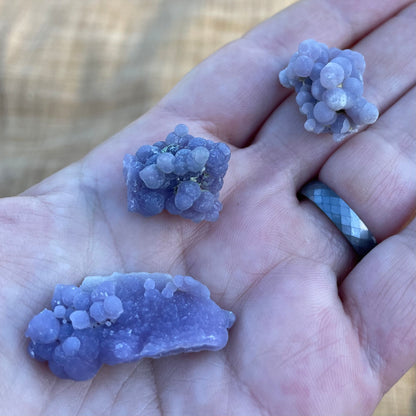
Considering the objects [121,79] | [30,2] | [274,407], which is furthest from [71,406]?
[30,2]

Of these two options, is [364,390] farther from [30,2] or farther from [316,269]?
[30,2]

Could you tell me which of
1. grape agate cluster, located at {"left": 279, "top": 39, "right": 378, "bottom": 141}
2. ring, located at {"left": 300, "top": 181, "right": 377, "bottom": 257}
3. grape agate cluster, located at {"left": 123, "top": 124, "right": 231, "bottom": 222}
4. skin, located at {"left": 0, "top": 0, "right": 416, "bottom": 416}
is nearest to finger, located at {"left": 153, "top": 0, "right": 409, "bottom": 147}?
skin, located at {"left": 0, "top": 0, "right": 416, "bottom": 416}

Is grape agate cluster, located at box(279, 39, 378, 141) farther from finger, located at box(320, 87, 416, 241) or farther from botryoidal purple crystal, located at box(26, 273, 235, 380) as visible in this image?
botryoidal purple crystal, located at box(26, 273, 235, 380)

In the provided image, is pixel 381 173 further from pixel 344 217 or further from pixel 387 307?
pixel 387 307

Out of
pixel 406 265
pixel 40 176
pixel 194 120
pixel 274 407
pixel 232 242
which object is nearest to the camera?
pixel 274 407

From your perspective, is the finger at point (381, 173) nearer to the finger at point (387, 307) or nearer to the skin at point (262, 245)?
the skin at point (262, 245)

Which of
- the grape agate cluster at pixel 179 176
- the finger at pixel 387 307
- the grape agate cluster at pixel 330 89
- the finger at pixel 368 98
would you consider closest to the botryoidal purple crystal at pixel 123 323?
the grape agate cluster at pixel 179 176
